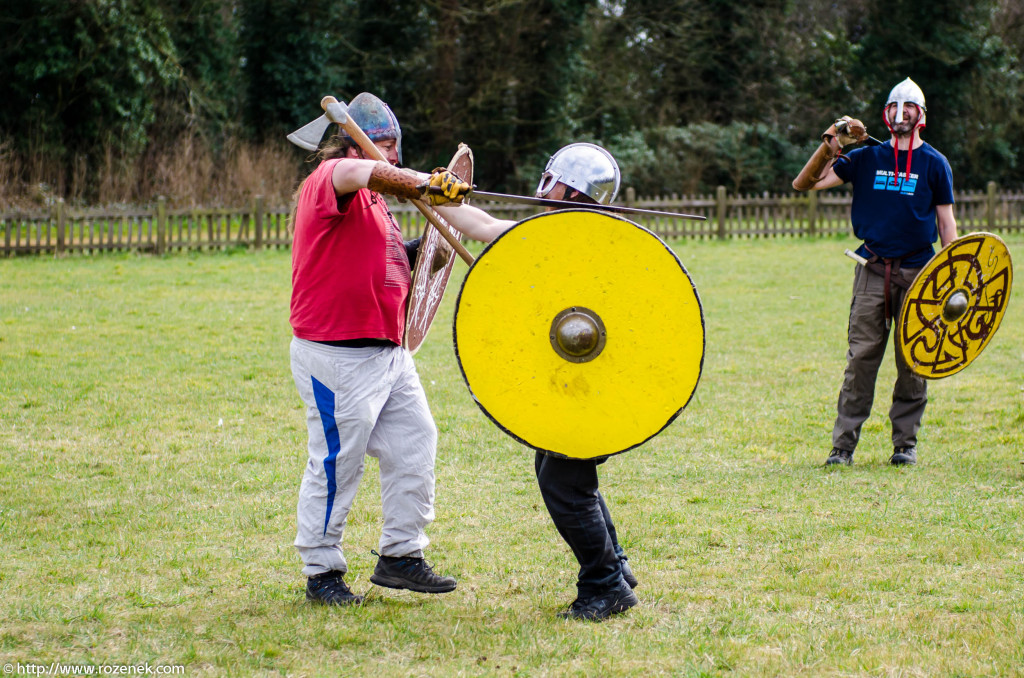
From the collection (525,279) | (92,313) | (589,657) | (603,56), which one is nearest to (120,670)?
(589,657)

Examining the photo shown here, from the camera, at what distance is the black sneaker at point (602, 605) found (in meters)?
3.59

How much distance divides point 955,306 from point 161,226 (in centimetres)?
1468

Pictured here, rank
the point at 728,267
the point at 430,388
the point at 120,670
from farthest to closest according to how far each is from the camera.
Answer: the point at 728,267 → the point at 430,388 → the point at 120,670

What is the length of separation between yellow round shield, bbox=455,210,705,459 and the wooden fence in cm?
1217

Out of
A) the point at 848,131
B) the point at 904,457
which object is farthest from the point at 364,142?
the point at 904,457

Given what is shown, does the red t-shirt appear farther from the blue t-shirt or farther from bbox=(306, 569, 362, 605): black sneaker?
the blue t-shirt

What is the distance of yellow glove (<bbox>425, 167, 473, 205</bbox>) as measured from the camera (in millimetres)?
3271

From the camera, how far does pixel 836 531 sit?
453 centimetres

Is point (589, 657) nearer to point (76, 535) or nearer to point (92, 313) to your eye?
point (76, 535)

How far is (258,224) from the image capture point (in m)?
18.3

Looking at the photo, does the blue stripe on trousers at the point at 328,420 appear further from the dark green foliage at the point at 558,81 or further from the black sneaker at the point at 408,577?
the dark green foliage at the point at 558,81

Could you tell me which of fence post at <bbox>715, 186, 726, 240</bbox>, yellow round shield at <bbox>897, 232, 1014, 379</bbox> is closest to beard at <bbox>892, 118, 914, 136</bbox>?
yellow round shield at <bbox>897, 232, 1014, 379</bbox>

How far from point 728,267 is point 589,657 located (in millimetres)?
13406

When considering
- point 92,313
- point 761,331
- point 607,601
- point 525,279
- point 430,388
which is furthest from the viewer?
point 92,313
